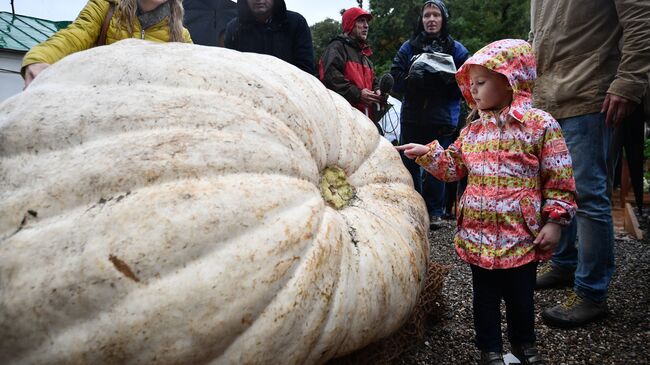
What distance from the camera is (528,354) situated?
2.12 m

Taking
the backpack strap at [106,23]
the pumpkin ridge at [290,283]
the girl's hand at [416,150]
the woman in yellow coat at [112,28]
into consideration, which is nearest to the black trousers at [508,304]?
the girl's hand at [416,150]

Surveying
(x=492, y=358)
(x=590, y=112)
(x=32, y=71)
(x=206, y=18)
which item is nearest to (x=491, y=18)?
(x=206, y=18)

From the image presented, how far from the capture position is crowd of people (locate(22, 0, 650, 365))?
2098mm

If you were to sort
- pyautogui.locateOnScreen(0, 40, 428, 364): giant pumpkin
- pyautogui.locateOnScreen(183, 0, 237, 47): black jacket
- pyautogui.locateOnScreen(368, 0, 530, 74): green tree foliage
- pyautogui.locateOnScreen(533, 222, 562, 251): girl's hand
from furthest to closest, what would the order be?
pyautogui.locateOnScreen(368, 0, 530, 74): green tree foliage → pyautogui.locateOnScreen(183, 0, 237, 47): black jacket → pyautogui.locateOnScreen(533, 222, 562, 251): girl's hand → pyautogui.locateOnScreen(0, 40, 428, 364): giant pumpkin

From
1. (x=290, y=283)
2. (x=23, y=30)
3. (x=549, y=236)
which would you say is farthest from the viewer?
(x=23, y=30)

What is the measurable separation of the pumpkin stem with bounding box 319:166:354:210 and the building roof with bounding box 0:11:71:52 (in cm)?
708

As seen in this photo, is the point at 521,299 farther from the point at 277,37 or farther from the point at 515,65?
the point at 277,37

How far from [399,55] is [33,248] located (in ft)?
14.4

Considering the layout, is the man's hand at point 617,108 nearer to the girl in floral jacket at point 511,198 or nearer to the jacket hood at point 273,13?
the girl in floral jacket at point 511,198

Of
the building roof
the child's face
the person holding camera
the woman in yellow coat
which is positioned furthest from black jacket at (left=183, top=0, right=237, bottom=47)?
the child's face

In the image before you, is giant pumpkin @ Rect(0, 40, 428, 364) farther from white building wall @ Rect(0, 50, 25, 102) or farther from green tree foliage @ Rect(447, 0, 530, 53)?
green tree foliage @ Rect(447, 0, 530, 53)

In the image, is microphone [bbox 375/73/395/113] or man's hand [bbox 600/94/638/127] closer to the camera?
man's hand [bbox 600/94/638/127]

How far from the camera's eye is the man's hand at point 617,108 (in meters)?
2.46

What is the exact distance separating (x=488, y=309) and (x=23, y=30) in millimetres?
8849
